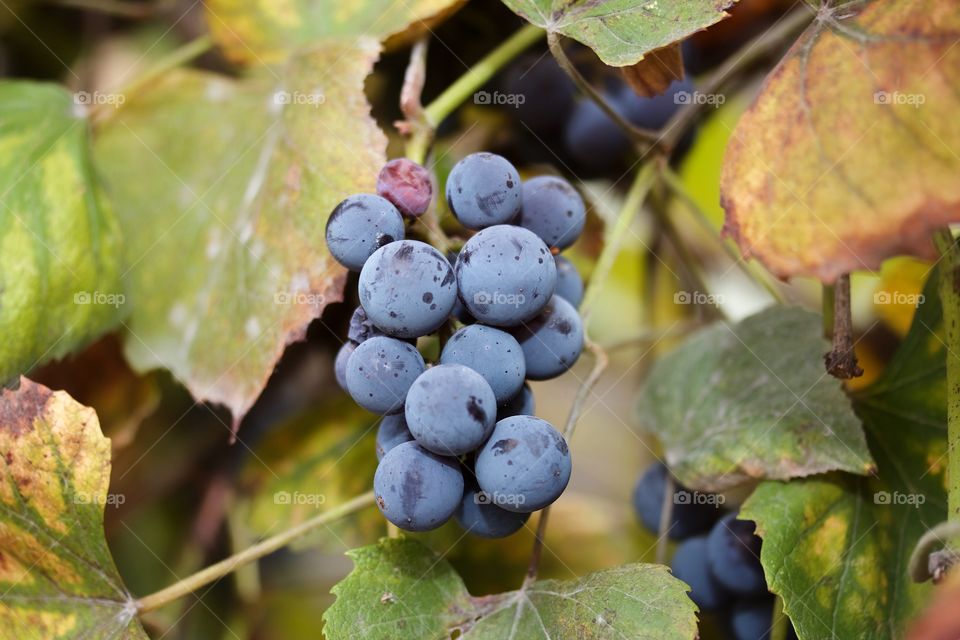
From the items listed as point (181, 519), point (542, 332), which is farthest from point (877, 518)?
point (181, 519)

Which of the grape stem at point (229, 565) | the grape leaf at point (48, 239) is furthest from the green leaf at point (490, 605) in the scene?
the grape leaf at point (48, 239)

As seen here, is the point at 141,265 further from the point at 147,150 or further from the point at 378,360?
the point at 378,360

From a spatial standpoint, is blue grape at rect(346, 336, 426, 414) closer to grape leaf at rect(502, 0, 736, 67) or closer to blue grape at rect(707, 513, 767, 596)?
grape leaf at rect(502, 0, 736, 67)

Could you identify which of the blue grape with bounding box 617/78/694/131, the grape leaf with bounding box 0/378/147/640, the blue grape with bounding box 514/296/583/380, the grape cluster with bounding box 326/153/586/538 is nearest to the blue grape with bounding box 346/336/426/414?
the grape cluster with bounding box 326/153/586/538

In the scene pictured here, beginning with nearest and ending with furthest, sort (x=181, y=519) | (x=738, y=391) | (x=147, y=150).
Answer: (x=738, y=391), (x=147, y=150), (x=181, y=519)

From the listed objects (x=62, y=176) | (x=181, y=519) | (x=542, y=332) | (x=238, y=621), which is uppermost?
(x=62, y=176)

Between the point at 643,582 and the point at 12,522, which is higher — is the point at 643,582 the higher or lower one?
the lower one

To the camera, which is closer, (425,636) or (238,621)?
(425,636)
